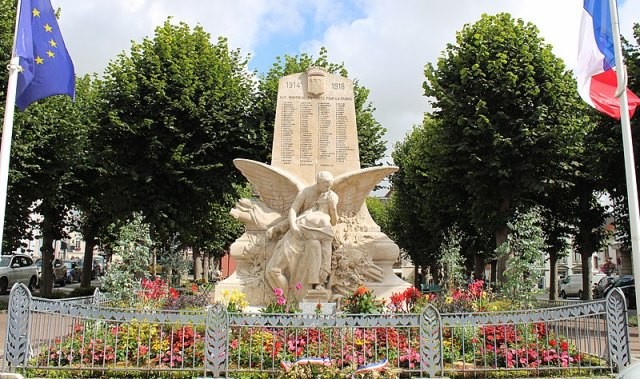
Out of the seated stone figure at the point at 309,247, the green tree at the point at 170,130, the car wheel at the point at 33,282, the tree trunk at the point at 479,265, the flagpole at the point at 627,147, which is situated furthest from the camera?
the tree trunk at the point at 479,265

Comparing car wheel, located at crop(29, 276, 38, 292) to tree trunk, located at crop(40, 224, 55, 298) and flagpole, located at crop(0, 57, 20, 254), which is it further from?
flagpole, located at crop(0, 57, 20, 254)

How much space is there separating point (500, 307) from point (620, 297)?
148 inches

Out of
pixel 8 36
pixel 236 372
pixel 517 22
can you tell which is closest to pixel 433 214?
pixel 517 22

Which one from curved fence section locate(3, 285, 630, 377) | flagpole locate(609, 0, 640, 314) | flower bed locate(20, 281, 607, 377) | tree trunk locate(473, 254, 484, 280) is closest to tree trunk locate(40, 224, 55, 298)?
flower bed locate(20, 281, 607, 377)

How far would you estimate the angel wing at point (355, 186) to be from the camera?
538 inches

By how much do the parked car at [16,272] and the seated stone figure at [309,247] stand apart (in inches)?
830

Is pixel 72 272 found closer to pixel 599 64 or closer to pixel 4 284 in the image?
pixel 4 284

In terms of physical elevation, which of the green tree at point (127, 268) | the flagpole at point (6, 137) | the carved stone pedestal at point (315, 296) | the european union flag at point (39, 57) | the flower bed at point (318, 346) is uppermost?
the european union flag at point (39, 57)

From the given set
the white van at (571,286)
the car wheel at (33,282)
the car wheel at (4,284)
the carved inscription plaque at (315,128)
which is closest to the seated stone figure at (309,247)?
the carved inscription plaque at (315,128)

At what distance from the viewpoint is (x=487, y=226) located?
70.6ft

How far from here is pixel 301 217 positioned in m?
13.0

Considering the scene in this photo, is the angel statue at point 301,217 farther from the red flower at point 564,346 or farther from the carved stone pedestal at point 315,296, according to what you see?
the red flower at point 564,346

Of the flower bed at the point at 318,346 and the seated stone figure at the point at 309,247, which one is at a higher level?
the seated stone figure at the point at 309,247

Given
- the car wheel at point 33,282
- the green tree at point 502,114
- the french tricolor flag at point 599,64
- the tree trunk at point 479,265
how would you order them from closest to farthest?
the french tricolor flag at point 599,64 → the green tree at point 502,114 → the car wheel at point 33,282 → the tree trunk at point 479,265
